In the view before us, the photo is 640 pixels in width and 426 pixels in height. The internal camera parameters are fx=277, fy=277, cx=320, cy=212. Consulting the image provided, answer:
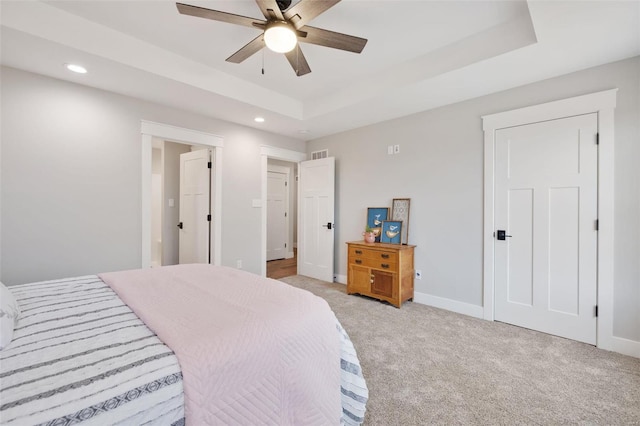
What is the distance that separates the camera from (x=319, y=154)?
473cm

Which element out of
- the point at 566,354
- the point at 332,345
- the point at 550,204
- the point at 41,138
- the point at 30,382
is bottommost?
the point at 566,354

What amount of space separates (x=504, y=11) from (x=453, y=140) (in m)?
1.33

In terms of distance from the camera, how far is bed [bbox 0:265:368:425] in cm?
76

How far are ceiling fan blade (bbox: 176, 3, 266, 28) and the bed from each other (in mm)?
1652

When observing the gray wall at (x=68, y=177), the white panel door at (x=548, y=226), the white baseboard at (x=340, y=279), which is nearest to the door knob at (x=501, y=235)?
the white panel door at (x=548, y=226)

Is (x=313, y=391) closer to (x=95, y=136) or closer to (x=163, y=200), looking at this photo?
(x=95, y=136)

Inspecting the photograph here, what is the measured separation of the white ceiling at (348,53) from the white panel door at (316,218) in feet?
4.66

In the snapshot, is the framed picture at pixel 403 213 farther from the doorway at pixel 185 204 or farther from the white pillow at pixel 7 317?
the white pillow at pixel 7 317

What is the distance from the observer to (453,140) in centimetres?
321

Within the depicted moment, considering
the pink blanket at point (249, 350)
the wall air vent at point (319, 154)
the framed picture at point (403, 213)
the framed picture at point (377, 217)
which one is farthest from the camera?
the wall air vent at point (319, 154)

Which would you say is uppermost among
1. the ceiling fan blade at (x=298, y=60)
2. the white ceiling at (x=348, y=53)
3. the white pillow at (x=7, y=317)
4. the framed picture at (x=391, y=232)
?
the white ceiling at (x=348, y=53)

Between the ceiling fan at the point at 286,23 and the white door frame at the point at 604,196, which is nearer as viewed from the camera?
the ceiling fan at the point at 286,23

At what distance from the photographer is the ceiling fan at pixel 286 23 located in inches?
64.3

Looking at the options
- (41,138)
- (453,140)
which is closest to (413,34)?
(453,140)
